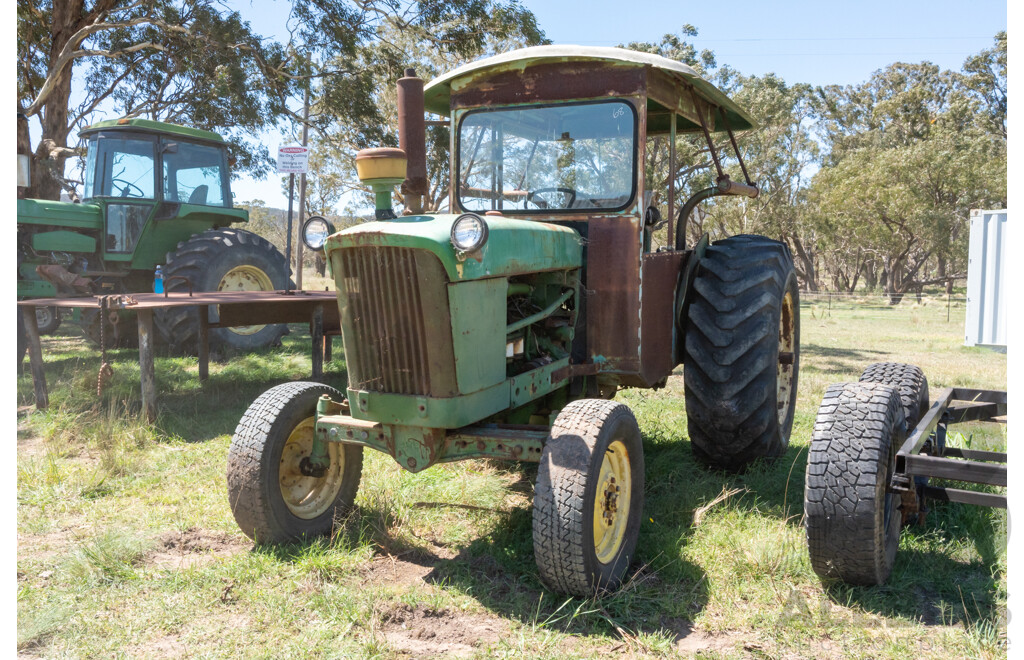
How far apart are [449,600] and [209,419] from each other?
3.88 metres

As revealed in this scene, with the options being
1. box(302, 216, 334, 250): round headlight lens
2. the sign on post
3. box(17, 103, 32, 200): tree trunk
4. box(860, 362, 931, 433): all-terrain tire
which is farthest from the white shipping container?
box(17, 103, 32, 200): tree trunk

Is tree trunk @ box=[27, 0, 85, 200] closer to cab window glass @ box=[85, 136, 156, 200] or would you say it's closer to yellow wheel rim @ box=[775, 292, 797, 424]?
cab window glass @ box=[85, 136, 156, 200]

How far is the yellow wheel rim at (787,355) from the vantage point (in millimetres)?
5785

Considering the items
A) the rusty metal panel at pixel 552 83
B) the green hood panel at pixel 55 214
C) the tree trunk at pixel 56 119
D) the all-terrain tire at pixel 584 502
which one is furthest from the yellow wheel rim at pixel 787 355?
the tree trunk at pixel 56 119

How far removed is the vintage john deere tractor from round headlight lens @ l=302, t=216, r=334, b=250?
270 mm

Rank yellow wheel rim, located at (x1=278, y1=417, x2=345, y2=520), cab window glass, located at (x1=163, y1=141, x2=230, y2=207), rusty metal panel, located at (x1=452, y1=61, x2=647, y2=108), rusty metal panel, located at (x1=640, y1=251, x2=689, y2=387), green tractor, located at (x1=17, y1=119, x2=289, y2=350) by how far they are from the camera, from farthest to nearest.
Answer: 1. cab window glass, located at (x1=163, y1=141, x2=230, y2=207)
2. green tractor, located at (x1=17, y1=119, x2=289, y2=350)
3. rusty metal panel, located at (x1=640, y1=251, x2=689, y2=387)
4. rusty metal panel, located at (x1=452, y1=61, x2=647, y2=108)
5. yellow wheel rim, located at (x1=278, y1=417, x2=345, y2=520)

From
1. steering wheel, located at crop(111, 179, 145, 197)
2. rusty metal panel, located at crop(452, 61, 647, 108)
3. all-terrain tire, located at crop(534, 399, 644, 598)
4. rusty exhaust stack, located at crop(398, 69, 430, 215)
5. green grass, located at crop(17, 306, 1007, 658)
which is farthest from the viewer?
steering wheel, located at crop(111, 179, 145, 197)

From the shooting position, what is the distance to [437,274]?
3.21 meters

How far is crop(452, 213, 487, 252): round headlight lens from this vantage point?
309 centimetres

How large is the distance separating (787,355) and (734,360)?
5.02 feet

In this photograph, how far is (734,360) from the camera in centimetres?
448

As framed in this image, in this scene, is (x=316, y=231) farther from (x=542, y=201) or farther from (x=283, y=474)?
(x=542, y=201)

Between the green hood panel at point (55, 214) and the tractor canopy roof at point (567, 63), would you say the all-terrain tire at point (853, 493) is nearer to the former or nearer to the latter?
the tractor canopy roof at point (567, 63)

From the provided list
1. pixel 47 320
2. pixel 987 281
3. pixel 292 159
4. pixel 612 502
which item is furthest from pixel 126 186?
pixel 987 281
